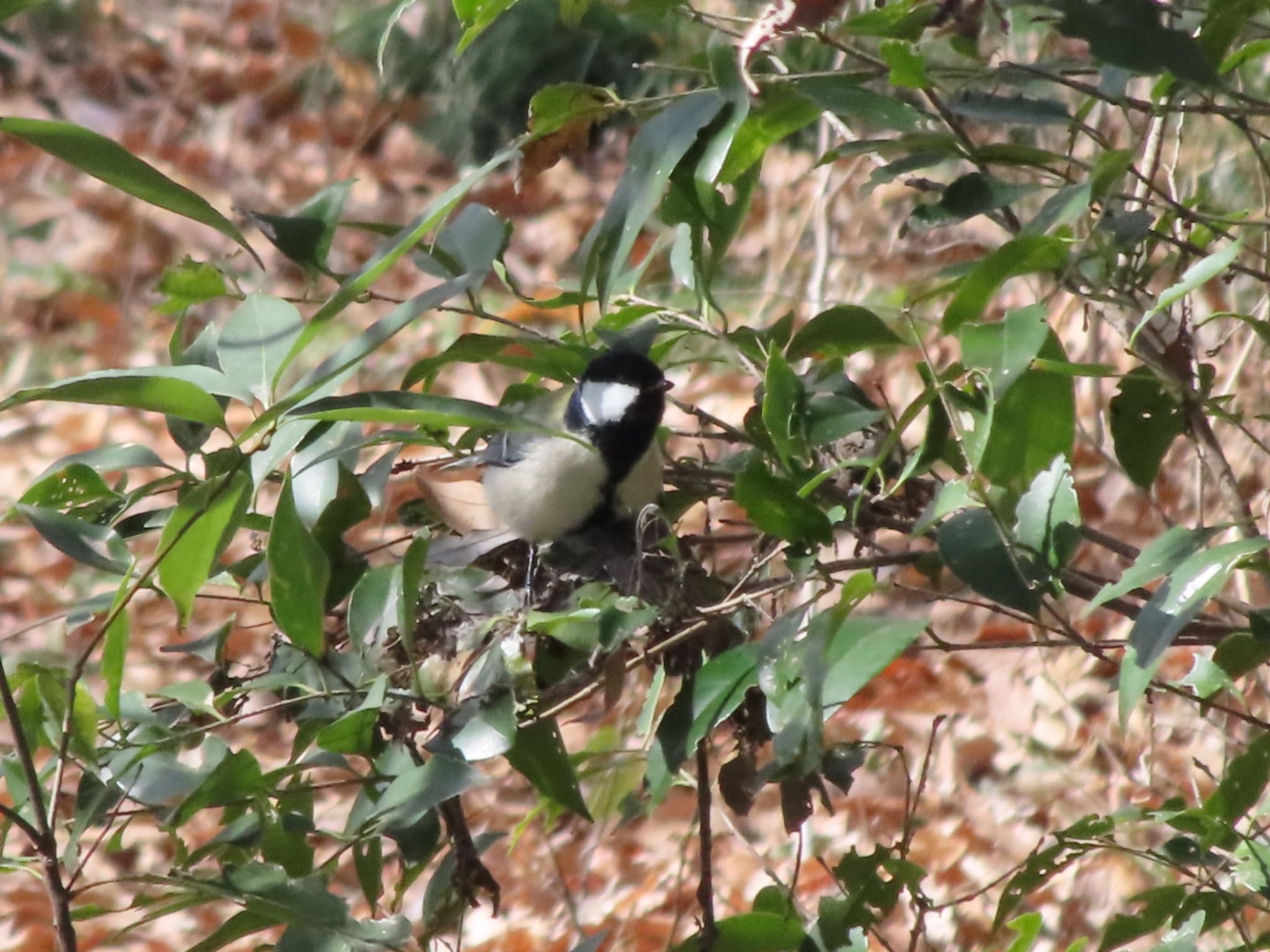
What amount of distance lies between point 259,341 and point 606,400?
75 centimetres

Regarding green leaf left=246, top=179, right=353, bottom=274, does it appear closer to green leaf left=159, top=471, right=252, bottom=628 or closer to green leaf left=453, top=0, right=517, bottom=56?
green leaf left=453, top=0, right=517, bottom=56

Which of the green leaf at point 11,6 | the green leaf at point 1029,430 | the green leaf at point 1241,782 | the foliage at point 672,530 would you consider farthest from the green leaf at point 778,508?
the green leaf at point 11,6

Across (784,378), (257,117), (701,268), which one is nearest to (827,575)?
(784,378)

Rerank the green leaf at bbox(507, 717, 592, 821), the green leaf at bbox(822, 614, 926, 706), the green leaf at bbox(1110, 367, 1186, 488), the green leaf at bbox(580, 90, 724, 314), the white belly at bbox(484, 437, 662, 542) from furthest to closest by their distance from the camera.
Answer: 1. the white belly at bbox(484, 437, 662, 542)
2. the green leaf at bbox(1110, 367, 1186, 488)
3. the green leaf at bbox(507, 717, 592, 821)
4. the green leaf at bbox(580, 90, 724, 314)
5. the green leaf at bbox(822, 614, 926, 706)

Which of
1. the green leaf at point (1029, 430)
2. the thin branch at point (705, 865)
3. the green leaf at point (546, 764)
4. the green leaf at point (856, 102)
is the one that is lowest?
the thin branch at point (705, 865)

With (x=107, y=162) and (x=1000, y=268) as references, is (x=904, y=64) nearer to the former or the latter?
(x=1000, y=268)

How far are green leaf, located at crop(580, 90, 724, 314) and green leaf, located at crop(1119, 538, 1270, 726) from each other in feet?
1.57

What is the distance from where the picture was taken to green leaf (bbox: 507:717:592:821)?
1259 mm

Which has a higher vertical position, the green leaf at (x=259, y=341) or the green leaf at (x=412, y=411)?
the green leaf at (x=412, y=411)

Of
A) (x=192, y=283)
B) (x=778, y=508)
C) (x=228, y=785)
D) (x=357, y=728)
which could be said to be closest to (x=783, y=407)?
(x=778, y=508)

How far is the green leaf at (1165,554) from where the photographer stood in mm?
1007

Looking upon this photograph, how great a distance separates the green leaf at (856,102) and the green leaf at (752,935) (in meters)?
0.69

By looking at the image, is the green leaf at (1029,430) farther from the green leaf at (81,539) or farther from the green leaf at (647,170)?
the green leaf at (81,539)

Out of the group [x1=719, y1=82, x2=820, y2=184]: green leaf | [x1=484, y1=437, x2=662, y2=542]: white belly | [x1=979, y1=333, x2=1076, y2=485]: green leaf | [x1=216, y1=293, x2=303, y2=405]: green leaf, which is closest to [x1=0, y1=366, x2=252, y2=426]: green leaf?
[x1=216, y1=293, x2=303, y2=405]: green leaf
